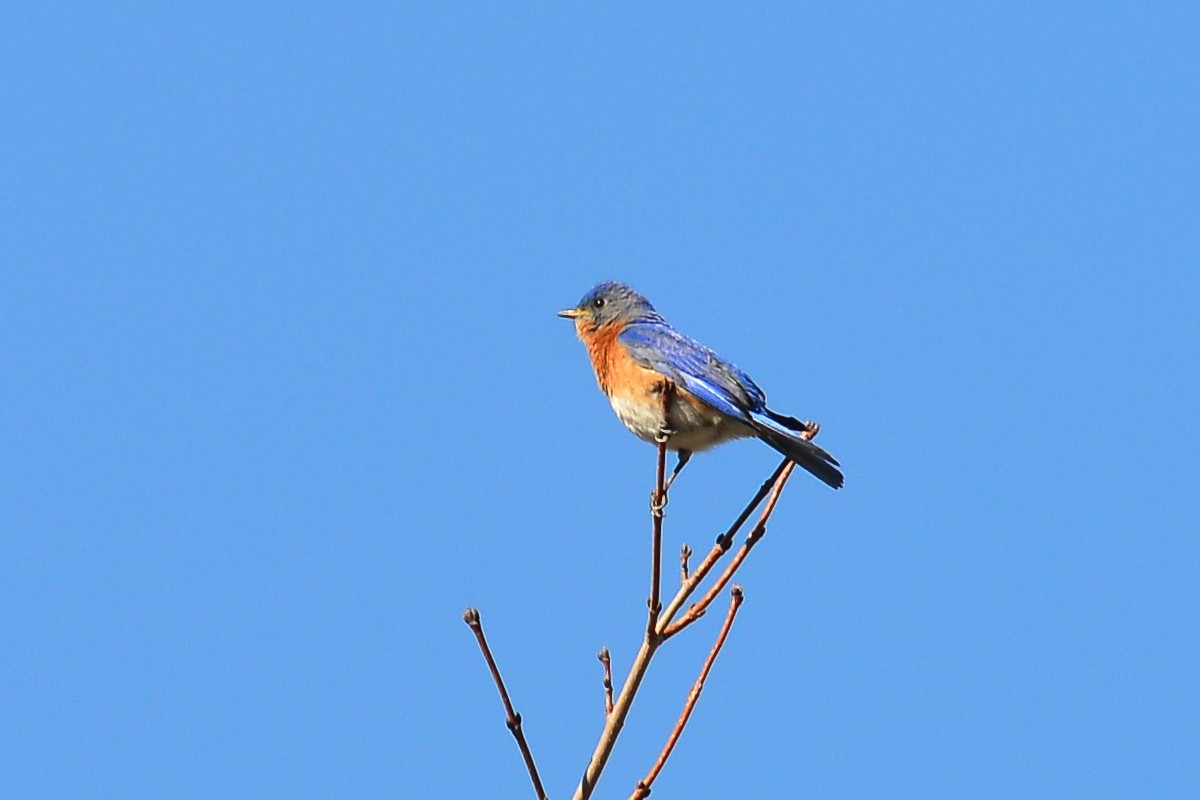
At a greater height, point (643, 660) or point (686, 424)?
point (686, 424)

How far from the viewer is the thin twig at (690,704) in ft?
12.3

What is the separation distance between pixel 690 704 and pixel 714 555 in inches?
24.5

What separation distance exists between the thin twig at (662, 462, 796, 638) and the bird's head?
3.12 m

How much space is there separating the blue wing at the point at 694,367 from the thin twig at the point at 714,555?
1614 millimetres

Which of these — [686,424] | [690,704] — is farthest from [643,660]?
[686,424]

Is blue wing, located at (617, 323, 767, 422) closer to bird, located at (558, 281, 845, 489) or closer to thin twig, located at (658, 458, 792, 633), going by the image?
bird, located at (558, 281, 845, 489)

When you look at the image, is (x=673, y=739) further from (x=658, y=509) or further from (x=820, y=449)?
(x=820, y=449)

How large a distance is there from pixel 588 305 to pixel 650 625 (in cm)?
421

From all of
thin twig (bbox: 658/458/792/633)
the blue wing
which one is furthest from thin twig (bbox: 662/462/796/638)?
the blue wing

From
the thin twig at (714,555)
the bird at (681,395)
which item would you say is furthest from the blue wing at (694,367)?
the thin twig at (714,555)

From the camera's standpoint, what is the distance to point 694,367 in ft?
22.7

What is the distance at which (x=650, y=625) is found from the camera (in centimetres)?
414

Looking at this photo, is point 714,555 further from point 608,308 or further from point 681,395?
point 608,308

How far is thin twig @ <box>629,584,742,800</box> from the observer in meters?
3.75
